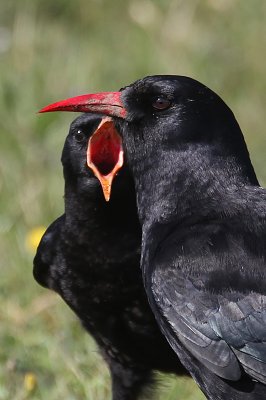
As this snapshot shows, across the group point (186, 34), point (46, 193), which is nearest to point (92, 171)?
point (46, 193)

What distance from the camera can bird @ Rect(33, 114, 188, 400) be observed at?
4758mm

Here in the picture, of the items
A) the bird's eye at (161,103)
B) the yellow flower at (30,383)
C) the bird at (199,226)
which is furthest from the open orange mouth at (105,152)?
the yellow flower at (30,383)

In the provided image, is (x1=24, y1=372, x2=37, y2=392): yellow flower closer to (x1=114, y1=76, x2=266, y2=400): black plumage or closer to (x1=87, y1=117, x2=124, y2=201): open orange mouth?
(x1=87, y1=117, x2=124, y2=201): open orange mouth

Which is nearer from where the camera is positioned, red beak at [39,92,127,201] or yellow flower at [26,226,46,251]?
red beak at [39,92,127,201]

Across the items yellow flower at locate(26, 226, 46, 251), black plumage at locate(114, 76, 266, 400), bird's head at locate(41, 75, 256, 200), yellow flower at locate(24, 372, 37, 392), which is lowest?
yellow flower at locate(24, 372, 37, 392)

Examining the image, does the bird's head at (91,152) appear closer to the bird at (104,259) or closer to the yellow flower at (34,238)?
the bird at (104,259)

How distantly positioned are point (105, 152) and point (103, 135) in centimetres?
7

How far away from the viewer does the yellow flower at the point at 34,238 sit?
20.6 ft

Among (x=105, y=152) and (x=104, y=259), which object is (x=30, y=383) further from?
(x=105, y=152)

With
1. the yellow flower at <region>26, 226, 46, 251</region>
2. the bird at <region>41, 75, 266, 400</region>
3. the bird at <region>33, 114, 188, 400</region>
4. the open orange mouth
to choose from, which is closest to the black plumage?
the bird at <region>41, 75, 266, 400</region>

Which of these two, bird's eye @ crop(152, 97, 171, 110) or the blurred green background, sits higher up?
bird's eye @ crop(152, 97, 171, 110)

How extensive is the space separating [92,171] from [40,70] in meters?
3.60

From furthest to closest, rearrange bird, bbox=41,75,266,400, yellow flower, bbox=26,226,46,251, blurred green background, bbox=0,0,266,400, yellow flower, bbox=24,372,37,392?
yellow flower, bbox=26,226,46,251 → blurred green background, bbox=0,0,266,400 → yellow flower, bbox=24,372,37,392 → bird, bbox=41,75,266,400

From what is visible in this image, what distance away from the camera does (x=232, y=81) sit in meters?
8.66
